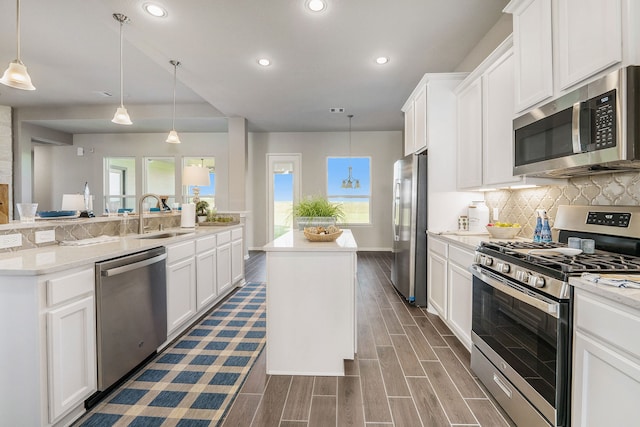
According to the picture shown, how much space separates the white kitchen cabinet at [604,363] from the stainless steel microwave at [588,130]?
672 mm

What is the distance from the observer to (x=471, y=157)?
2801 millimetres

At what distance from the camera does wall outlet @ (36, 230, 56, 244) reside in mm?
2052

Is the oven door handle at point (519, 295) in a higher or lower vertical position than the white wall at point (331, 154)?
lower

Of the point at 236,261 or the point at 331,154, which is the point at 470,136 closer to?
the point at 236,261

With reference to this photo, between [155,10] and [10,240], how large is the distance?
2.02 m

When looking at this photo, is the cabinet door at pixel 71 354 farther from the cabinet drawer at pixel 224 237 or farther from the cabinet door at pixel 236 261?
the cabinet door at pixel 236 261

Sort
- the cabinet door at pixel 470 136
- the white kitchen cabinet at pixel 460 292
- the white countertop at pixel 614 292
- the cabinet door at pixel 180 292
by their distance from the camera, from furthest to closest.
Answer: the cabinet door at pixel 470 136 < the cabinet door at pixel 180 292 < the white kitchen cabinet at pixel 460 292 < the white countertop at pixel 614 292

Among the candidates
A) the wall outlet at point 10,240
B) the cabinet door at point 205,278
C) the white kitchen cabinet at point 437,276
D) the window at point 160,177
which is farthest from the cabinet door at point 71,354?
the window at point 160,177

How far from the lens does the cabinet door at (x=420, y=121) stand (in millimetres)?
3316

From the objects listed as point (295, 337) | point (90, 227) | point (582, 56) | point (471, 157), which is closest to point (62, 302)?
point (90, 227)

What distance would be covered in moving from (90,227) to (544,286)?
3.13m

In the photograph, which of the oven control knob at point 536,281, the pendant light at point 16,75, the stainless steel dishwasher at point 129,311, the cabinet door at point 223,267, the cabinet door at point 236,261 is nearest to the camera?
the oven control knob at point 536,281

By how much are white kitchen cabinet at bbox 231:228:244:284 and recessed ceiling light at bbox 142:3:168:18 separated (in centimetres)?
242

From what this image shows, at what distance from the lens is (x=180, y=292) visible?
2.66m
